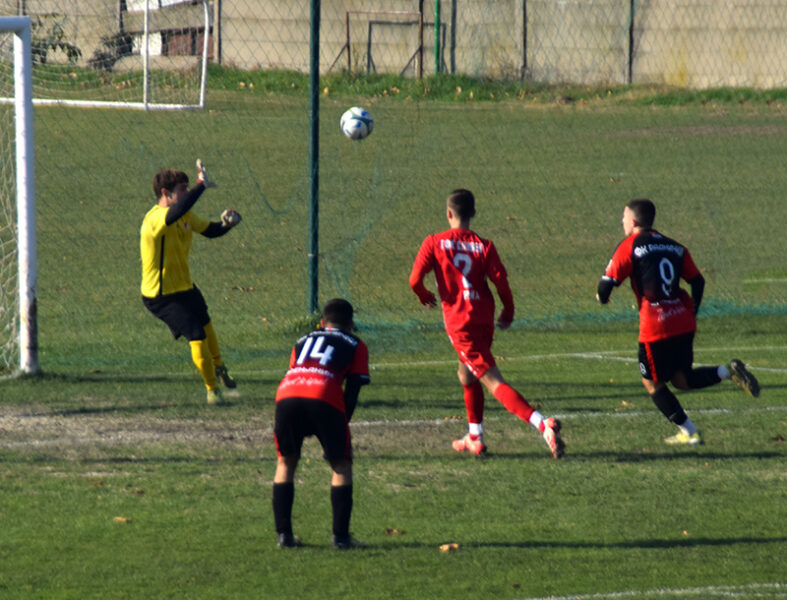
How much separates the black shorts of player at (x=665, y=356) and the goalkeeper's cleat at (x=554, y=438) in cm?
122

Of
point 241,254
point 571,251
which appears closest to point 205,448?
point 241,254

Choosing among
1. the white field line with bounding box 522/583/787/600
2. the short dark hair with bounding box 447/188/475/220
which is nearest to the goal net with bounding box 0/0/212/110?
the short dark hair with bounding box 447/188/475/220

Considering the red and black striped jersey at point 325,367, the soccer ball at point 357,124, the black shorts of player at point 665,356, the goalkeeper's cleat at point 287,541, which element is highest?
the soccer ball at point 357,124

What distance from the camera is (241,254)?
16.7 metres

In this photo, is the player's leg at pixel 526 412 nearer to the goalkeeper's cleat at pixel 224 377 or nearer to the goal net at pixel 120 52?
the goalkeeper's cleat at pixel 224 377

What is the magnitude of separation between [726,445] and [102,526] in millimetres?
4176

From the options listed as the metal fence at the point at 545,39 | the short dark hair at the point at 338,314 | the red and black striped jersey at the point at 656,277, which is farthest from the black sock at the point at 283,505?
the metal fence at the point at 545,39

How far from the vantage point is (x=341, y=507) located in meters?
6.19

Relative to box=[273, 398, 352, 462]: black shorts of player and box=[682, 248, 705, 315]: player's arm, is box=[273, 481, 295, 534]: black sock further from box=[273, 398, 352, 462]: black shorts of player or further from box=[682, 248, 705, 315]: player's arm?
box=[682, 248, 705, 315]: player's arm

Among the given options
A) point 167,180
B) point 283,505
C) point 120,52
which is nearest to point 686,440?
point 283,505

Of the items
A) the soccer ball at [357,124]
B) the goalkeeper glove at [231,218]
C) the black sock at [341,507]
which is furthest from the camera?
the soccer ball at [357,124]

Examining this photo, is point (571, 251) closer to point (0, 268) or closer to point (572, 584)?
point (0, 268)

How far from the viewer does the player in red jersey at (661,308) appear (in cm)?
838

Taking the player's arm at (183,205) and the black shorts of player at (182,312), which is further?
the black shorts of player at (182,312)
